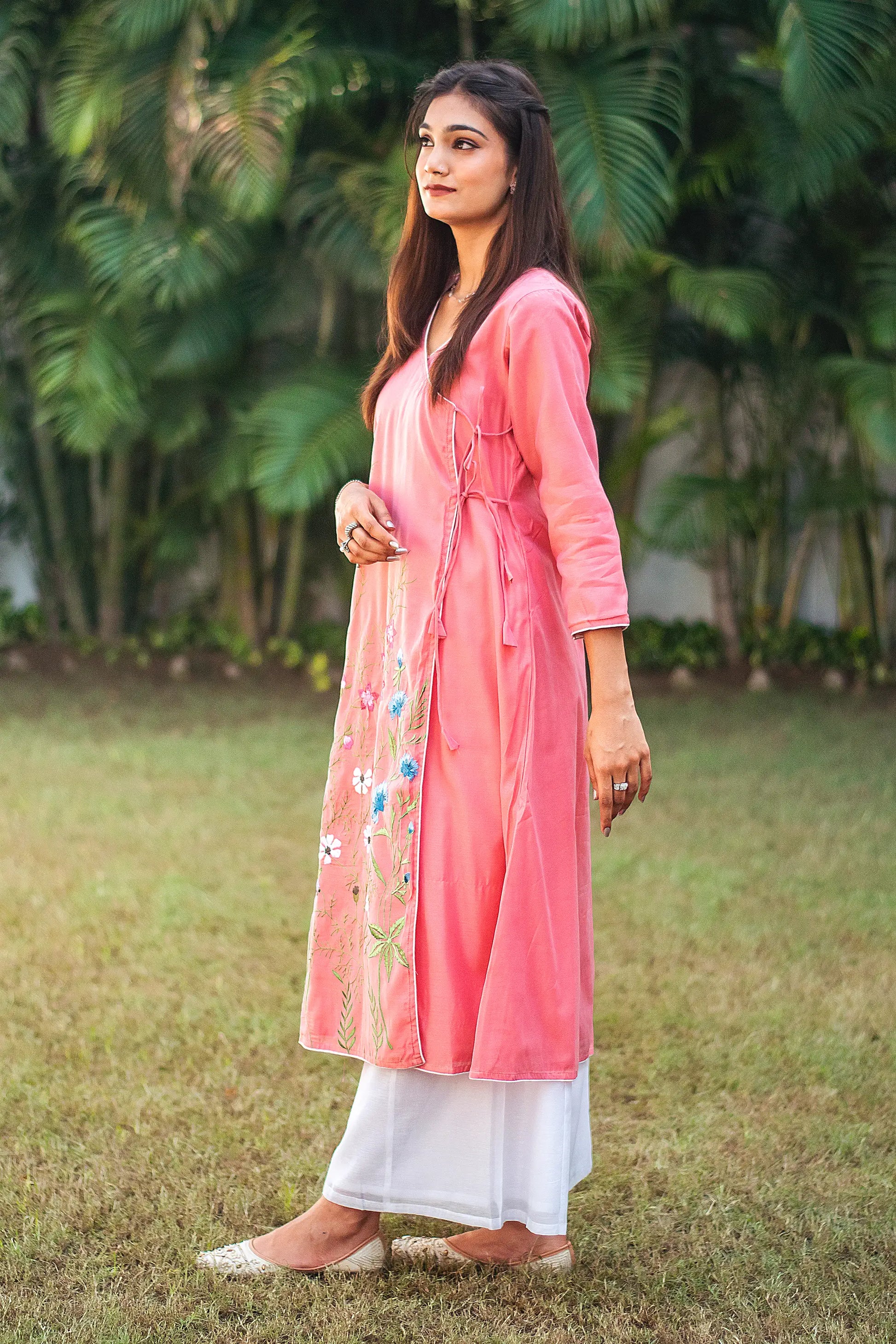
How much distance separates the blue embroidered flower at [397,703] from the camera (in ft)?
5.97

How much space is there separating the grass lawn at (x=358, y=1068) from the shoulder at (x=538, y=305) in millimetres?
1299

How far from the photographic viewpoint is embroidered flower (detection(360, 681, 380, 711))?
1.92 meters

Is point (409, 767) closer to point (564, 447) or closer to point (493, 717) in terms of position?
point (493, 717)

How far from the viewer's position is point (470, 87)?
5.87ft

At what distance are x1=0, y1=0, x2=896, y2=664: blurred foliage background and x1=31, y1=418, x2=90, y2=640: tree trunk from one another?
3cm

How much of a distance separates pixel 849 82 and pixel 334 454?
2750 millimetres

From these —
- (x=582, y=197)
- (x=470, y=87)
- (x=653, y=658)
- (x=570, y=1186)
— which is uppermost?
(x=582, y=197)

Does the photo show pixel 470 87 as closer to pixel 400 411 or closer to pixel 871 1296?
pixel 400 411

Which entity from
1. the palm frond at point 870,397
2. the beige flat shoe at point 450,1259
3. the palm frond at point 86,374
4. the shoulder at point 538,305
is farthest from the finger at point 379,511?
the palm frond at point 86,374

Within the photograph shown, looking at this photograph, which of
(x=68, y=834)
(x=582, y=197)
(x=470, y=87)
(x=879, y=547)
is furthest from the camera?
(x=879, y=547)

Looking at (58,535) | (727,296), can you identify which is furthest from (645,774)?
(58,535)

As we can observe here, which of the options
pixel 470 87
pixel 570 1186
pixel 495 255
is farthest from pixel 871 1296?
pixel 470 87

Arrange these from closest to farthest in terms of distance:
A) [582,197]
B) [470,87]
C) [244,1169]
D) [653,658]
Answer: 1. [470,87]
2. [244,1169]
3. [582,197]
4. [653,658]

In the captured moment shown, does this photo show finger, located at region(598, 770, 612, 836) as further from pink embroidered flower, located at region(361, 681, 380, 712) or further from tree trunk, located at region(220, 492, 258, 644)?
tree trunk, located at region(220, 492, 258, 644)
